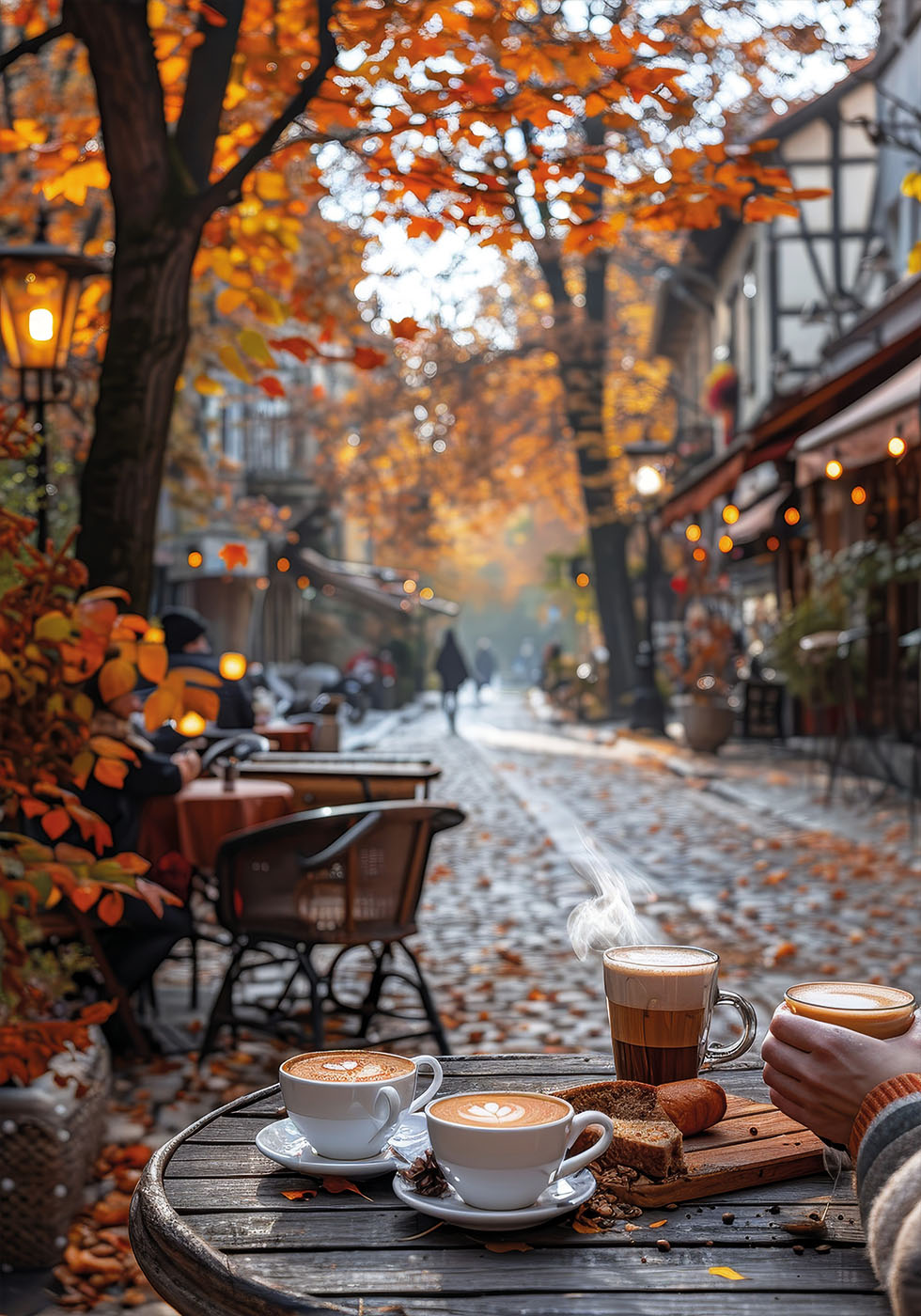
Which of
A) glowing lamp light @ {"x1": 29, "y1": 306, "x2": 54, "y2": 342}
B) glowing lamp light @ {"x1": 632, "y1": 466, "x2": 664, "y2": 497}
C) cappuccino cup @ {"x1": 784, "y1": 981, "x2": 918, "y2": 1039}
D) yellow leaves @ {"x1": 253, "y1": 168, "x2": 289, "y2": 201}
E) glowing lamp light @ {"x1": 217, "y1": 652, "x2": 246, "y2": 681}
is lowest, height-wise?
cappuccino cup @ {"x1": 784, "y1": 981, "x2": 918, "y2": 1039}

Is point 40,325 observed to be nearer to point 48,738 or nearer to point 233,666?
point 233,666

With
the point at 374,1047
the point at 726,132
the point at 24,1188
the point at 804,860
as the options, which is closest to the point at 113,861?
the point at 24,1188

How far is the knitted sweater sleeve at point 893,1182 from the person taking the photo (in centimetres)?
143

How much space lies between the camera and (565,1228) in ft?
6.02

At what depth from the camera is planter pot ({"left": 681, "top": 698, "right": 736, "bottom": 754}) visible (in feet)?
69.7

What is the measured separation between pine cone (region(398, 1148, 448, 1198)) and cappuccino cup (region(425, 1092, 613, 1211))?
0.07 meters

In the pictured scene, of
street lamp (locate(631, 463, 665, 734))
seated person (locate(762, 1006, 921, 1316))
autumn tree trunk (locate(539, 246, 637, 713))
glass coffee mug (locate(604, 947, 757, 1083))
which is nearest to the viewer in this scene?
seated person (locate(762, 1006, 921, 1316))

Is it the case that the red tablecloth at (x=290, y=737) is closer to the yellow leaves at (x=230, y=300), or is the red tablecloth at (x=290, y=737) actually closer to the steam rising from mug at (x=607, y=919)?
the yellow leaves at (x=230, y=300)

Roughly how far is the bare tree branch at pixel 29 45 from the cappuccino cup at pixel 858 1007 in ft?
13.5

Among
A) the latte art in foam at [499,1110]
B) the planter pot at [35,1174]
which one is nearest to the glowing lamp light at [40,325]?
the planter pot at [35,1174]

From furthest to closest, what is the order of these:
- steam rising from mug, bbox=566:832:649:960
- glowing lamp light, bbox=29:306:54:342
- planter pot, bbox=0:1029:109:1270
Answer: glowing lamp light, bbox=29:306:54:342 → planter pot, bbox=0:1029:109:1270 → steam rising from mug, bbox=566:832:649:960

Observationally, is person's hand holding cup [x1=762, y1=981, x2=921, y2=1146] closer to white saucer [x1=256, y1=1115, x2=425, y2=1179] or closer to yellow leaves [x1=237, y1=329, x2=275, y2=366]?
white saucer [x1=256, y1=1115, x2=425, y2=1179]

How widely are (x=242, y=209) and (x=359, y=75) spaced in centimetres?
351

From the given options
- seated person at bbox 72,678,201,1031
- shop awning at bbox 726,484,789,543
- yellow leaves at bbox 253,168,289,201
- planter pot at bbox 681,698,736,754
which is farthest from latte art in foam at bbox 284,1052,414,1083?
planter pot at bbox 681,698,736,754
